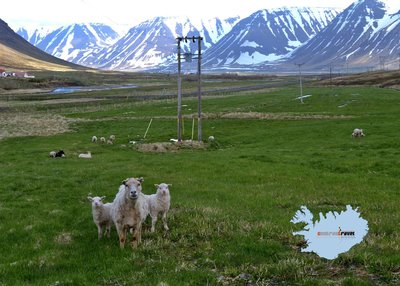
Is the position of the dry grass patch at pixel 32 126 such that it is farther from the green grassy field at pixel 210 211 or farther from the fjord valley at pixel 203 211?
the green grassy field at pixel 210 211

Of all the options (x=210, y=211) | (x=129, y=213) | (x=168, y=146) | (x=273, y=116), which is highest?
(x=129, y=213)

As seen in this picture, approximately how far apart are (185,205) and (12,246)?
6631mm

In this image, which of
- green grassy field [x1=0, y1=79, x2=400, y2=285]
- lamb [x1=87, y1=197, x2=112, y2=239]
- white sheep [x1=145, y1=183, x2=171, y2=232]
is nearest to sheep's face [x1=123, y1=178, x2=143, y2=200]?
green grassy field [x1=0, y1=79, x2=400, y2=285]

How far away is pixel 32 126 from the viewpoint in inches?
2594

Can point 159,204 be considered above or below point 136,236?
above

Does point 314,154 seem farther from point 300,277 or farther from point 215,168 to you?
point 300,277

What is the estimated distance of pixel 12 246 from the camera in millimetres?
13836

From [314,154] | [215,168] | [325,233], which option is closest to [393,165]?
[314,154]

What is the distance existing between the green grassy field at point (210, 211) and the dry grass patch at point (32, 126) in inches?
550

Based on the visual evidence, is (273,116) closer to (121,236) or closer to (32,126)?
(32,126)

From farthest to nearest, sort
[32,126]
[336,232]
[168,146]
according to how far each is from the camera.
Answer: [32,126] → [168,146] → [336,232]

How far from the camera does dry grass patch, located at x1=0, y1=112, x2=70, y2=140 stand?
58356 millimetres

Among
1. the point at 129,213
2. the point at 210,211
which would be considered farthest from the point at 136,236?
the point at 210,211

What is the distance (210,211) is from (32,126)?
55.7 metres
